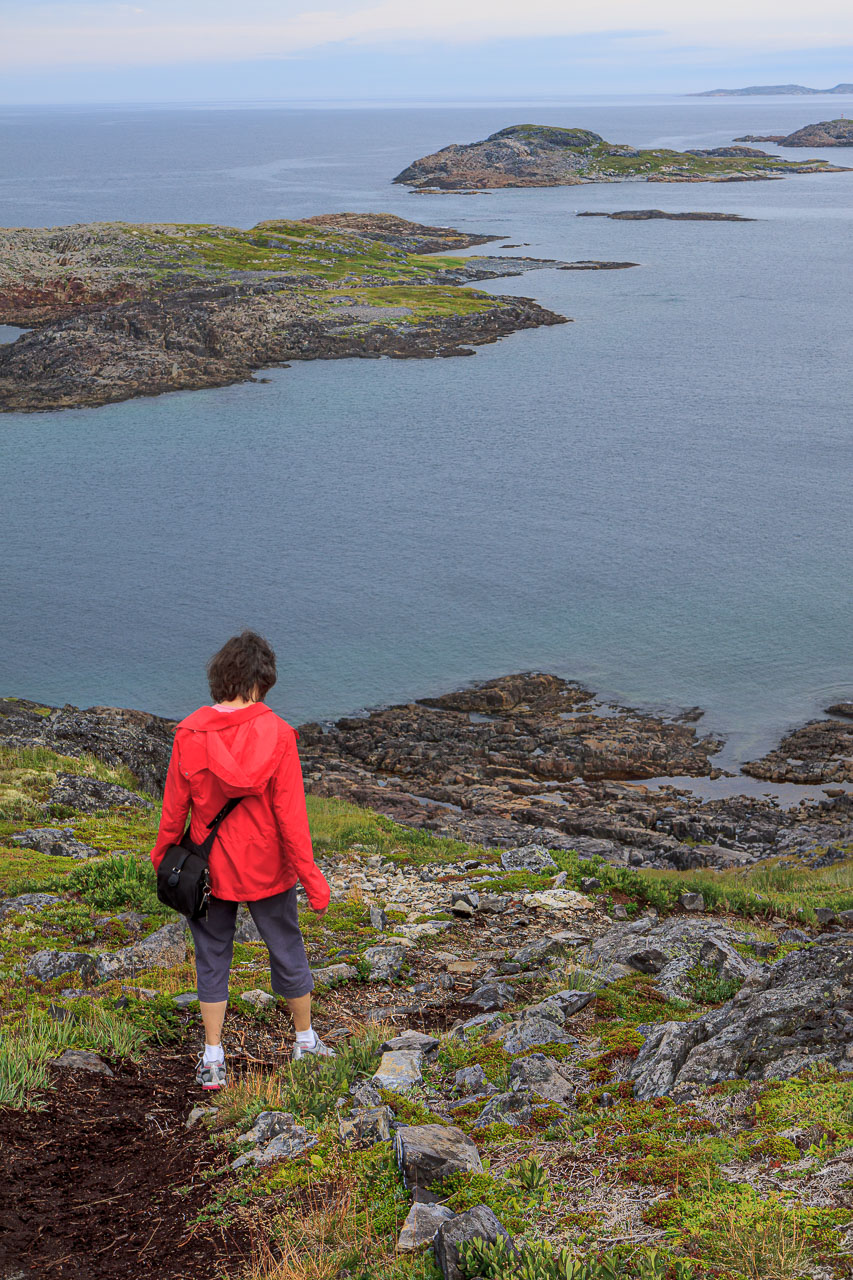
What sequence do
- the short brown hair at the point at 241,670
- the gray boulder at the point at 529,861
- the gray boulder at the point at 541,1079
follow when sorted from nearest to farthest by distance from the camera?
1. the short brown hair at the point at 241,670
2. the gray boulder at the point at 541,1079
3. the gray boulder at the point at 529,861

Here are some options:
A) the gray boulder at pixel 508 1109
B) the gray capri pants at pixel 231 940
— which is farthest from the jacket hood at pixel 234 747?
the gray boulder at pixel 508 1109

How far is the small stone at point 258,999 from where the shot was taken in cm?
859

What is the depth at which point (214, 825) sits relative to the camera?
271 inches

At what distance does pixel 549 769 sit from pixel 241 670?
78.3 ft

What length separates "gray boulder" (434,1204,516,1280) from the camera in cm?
477

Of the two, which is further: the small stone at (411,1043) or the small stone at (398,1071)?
the small stone at (411,1043)

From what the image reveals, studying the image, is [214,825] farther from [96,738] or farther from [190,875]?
[96,738]

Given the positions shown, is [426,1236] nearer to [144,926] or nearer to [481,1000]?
[481,1000]

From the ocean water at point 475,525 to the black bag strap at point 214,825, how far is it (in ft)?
87.6

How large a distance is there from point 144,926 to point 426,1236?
6.64 metres

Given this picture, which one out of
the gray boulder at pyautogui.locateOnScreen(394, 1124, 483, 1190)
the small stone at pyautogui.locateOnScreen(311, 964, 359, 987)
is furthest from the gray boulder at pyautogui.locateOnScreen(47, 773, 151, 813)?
the gray boulder at pyautogui.locateOnScreen(394, 1124, 483, 1190)

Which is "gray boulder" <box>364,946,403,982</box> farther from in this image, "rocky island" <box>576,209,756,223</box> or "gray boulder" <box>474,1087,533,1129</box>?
"rocky island" <box>576,209,756,223</box>

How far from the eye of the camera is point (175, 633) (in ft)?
126

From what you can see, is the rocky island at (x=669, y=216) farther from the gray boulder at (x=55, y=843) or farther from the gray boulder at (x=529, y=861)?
the gray boulder at (x=55, y=843)
